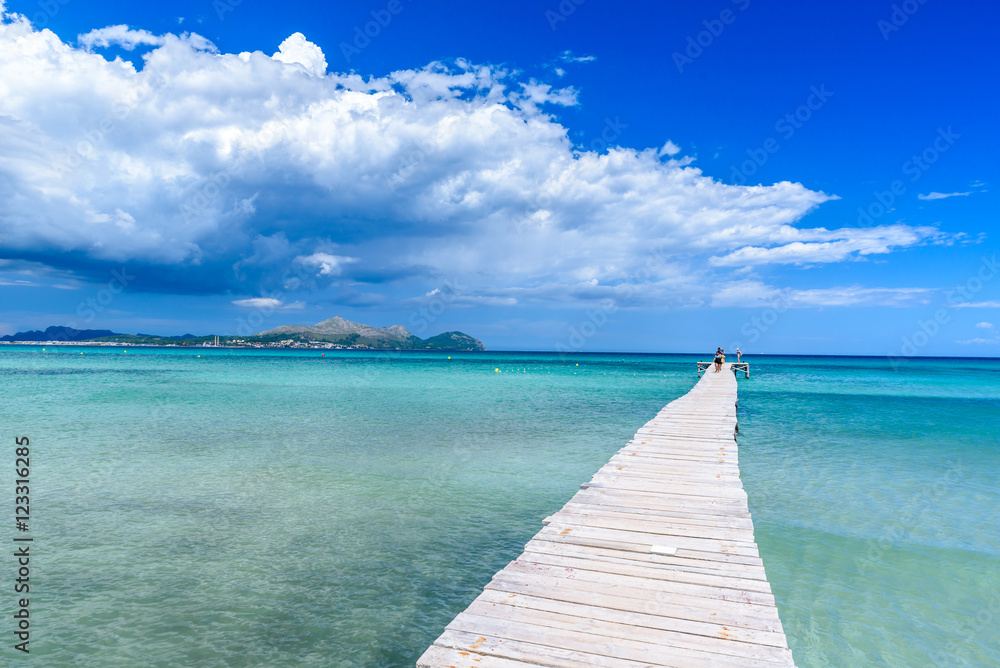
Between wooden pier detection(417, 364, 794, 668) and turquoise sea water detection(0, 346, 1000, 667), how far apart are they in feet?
5.59

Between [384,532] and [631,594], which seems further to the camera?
[384,532]

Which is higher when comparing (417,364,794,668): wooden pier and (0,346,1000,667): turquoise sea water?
(417,364,794,668): wooden pier

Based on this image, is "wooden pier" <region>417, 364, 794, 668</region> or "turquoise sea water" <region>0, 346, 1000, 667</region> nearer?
"wooden pier" <region>417, 364, 794, 668</region>

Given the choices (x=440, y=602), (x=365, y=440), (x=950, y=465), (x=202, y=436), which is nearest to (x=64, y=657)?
(x=440, y=602)

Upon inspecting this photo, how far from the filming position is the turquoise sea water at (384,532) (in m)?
6.44

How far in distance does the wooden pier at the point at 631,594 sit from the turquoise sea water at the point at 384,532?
5.59ft

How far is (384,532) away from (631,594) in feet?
19.1

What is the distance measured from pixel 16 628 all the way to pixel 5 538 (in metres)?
3.62

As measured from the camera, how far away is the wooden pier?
4.00 m

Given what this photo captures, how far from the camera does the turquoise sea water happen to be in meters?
6.44

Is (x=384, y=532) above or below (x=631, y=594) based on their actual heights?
below

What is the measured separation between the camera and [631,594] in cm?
499

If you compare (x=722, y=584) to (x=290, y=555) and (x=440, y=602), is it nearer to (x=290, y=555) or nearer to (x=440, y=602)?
(x=440, y=602)

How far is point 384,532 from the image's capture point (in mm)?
9648
